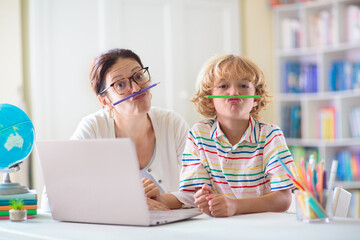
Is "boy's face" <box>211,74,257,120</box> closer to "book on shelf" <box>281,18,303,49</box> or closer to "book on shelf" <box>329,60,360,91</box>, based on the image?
"book on shelf" <box>329,60,360,91</box>

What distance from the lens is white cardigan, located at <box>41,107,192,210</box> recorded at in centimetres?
203

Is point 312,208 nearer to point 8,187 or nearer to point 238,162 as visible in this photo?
point 238,162

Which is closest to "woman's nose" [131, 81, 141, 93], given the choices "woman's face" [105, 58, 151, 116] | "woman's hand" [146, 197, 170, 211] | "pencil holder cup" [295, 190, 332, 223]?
"woman's face" [105, 58, 151, 116]

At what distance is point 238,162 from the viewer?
1493mm

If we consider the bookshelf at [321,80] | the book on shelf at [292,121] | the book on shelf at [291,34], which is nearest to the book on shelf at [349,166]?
the bookshelf at [321,80]

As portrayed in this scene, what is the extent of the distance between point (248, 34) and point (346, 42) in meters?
0.83

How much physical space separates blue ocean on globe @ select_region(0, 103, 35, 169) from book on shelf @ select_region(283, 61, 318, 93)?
3231 millimetres

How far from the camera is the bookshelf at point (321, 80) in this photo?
4.03 meters

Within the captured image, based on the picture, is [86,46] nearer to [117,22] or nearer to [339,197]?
[117,22]

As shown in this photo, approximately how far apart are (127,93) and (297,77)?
2812 mm

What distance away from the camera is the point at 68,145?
1.21 metres

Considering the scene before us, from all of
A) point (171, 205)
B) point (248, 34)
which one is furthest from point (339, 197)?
point (248, 34)

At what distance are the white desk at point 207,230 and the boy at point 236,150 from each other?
0.14m

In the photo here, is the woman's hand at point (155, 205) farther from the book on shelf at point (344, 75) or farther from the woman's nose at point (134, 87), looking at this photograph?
the book on shelf at point (344, 75)
